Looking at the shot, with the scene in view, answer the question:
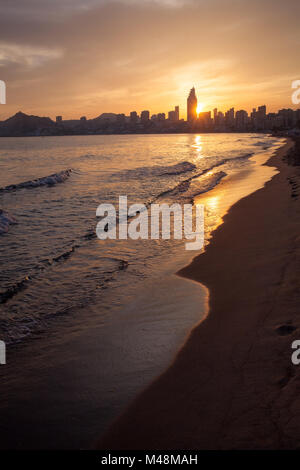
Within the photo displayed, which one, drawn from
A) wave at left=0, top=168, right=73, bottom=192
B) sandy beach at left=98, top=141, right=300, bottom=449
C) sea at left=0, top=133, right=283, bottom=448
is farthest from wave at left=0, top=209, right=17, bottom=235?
wave at left=0, top=168, right=73, bottom=192

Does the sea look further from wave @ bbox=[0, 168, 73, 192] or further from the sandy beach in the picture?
wave @ bbox=[0, 168, 73, 192]

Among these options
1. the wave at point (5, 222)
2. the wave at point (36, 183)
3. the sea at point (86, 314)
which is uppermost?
the wave at point (36, 183)

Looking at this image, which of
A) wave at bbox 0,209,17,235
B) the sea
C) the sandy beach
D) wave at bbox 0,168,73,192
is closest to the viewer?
the sandy beach

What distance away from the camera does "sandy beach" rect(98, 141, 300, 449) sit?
306 centimetres

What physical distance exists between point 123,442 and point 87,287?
171 inches

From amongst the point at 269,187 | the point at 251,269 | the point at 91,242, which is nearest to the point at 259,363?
the point at 251,269

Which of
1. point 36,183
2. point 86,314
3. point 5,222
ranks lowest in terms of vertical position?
point 86,314

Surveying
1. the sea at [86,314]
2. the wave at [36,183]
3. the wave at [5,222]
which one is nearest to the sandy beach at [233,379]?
the sea at [86,314]

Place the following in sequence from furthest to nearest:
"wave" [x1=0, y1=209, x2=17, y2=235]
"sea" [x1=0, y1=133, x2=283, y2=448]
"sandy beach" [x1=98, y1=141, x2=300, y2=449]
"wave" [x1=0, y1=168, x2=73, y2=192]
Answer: "wave" [x1=0, y1=168, x2=73, y2=192]
"wave" [x1=0, y1=209, x2=17, y2=235]
"sea" [x1=0, y1=133, x2=283, y2=448]
"sandy beach" [x1=98, y1=141, x2=300, y2=449]

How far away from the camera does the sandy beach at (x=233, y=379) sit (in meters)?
3.06

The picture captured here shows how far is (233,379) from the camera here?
149 inches

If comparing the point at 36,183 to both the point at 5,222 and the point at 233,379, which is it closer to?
the point at 5,222

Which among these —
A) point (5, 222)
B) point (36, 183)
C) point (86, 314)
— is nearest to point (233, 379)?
point (86, 314)

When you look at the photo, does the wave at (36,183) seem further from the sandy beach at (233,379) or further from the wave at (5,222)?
the sandy beach at (233,379)
